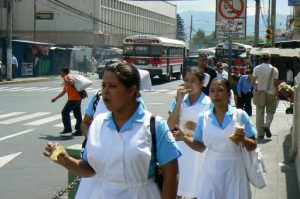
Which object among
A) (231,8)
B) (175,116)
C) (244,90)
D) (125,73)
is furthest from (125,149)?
(244,90)

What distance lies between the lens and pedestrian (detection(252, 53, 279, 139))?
12047 millimetres

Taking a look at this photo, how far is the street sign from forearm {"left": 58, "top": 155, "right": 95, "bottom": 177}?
7.58 meters

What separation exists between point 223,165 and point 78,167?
188 cm

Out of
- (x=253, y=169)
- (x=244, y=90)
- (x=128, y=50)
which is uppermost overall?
(x=128, y=50)

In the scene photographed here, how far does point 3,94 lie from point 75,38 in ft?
155

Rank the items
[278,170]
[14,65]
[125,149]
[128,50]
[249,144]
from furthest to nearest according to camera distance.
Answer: [14,65] → [128,50] → [278,170] → [249,144] → [125,149]

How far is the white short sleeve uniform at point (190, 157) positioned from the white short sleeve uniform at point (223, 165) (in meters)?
1.09

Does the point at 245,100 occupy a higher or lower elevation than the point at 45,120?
higher

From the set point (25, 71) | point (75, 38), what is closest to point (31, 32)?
point (75, 38)

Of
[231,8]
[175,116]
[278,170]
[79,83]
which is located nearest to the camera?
[175,116]

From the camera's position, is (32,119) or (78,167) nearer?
(78,167)

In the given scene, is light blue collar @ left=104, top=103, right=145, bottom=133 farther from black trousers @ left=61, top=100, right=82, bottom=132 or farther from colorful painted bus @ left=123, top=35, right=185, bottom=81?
colorful painted bus @ left=123, top=35, right=185, bottom=81

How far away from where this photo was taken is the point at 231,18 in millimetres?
10922

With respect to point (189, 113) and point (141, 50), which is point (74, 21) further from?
point (189, 113)
